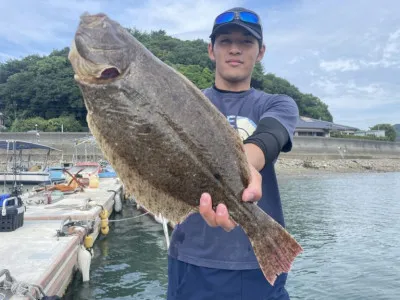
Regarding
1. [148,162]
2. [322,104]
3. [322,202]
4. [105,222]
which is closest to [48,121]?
[322,202]

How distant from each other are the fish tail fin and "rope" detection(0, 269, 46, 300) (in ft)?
14.2

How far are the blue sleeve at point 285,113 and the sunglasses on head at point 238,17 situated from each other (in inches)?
26.6

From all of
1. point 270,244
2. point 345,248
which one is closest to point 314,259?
point 345,248

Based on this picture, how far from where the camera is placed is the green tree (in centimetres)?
9522

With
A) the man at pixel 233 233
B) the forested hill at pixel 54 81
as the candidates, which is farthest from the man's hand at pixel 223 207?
the forested hill at pixel 54 81

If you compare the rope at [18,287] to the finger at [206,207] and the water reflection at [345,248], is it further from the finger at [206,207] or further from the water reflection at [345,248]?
the water reflection at [345,248]

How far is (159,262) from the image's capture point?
43.1ft

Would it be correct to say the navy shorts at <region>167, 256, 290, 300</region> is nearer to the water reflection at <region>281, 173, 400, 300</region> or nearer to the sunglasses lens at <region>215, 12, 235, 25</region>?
the sunglasses lens at <region>215, 12, 235, 25</region>

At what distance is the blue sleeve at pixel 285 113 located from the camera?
2.99 meters

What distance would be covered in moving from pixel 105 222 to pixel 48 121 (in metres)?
50.9

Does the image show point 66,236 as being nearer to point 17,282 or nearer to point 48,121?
point 17,282

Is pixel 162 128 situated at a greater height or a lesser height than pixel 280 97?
lesser

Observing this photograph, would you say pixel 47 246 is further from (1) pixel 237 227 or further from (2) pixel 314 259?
(2) pixel 314 259

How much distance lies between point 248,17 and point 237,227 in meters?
1.75
